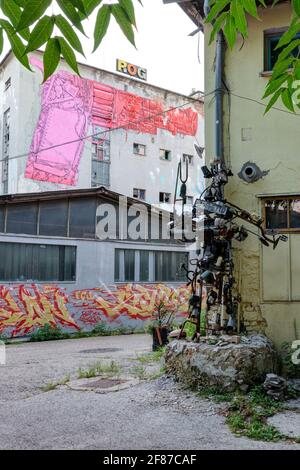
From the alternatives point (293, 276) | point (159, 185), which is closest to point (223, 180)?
point (293, 276)

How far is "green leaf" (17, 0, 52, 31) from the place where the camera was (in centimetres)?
180

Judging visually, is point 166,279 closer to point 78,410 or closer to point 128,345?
point 128,345

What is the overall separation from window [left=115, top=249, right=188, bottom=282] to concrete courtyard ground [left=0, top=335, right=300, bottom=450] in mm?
9763

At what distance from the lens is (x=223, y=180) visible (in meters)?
7.79

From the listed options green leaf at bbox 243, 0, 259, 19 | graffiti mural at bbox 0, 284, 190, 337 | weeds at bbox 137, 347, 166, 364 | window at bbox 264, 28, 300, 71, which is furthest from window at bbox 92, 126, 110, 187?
green leaf at bbox 243, 0, 259, 19

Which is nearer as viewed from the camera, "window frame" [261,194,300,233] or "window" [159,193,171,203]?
"window frame" [261,194,300,233]

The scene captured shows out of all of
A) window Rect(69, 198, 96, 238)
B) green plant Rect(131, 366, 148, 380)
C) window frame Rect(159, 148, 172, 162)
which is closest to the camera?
green plant Rect(131, 366, 148, 380)

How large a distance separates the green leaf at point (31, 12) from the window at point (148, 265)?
17041mm

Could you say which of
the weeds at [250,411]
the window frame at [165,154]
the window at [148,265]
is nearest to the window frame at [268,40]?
the weeds at [250,411]

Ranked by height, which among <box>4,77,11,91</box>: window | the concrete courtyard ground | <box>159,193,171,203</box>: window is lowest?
the concrete courtyard ground

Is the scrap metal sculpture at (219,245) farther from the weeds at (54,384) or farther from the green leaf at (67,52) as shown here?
the green leaf at (67,52)

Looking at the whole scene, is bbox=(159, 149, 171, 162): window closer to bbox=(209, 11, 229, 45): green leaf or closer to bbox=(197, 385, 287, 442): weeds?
bbox=(197, 385, 287, 442): weeds

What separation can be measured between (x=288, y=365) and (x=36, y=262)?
11.3m

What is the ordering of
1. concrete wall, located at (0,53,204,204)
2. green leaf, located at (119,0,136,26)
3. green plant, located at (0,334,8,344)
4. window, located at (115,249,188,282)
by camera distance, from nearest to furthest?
green leaf, located at (119,0,136,26) < green plant, located at (0,334,8,344) < window, located at (115,249,188,282) < concrete wall, located at (0,53,204,204)
